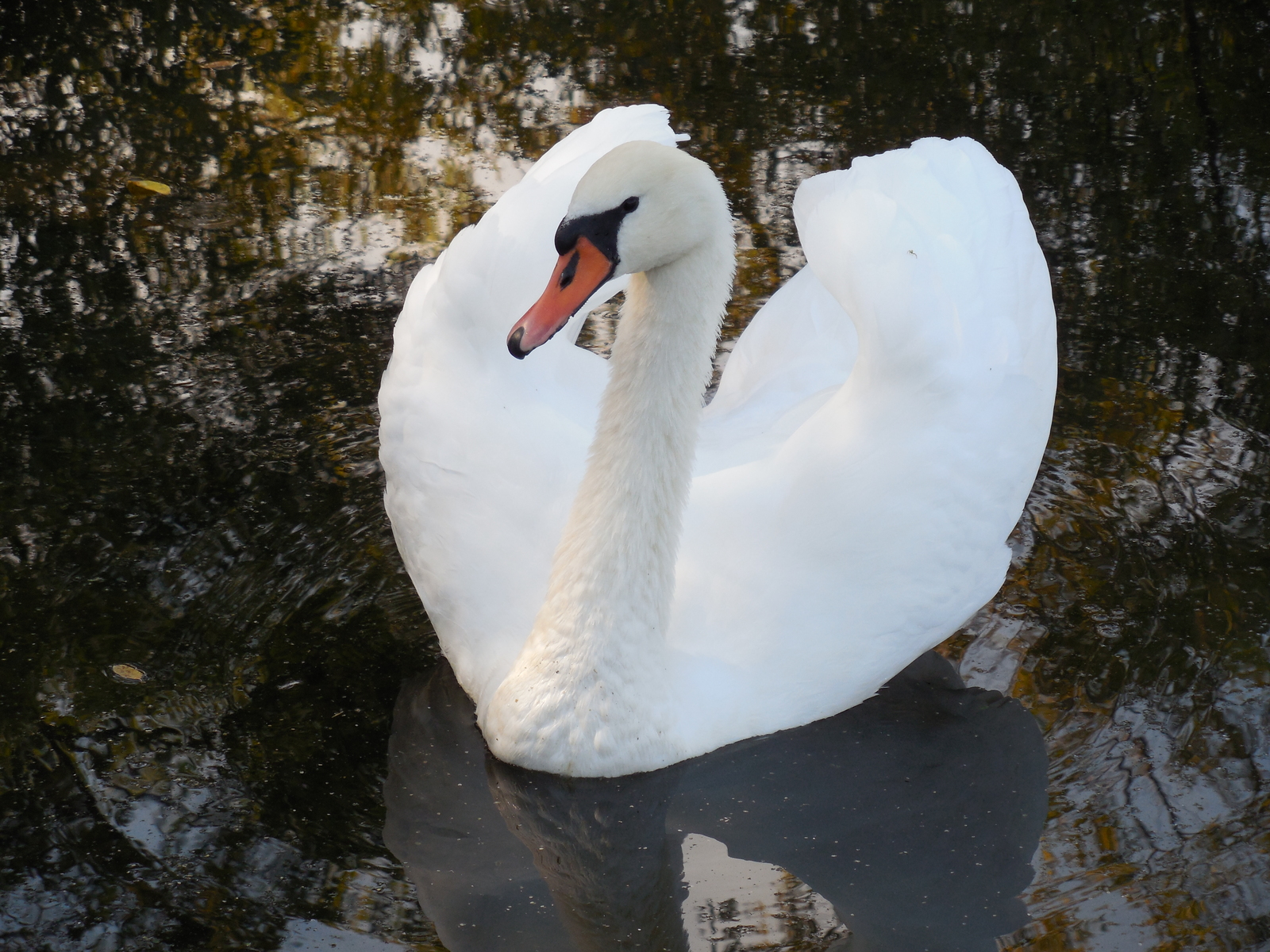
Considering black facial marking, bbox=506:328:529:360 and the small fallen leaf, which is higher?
black facial marking, bbox=506:328:529:360

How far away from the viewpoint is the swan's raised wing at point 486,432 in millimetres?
4129

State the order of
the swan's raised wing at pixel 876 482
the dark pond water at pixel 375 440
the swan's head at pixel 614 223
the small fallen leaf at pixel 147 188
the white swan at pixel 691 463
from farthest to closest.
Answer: the small fallen leaf at pixel 147 188 → the swan's raised wing at pixel 876 482 → the white swan at pixel 691 463 → the dark pond water at pixel 375 440 → the swan's head at pixel 614 223

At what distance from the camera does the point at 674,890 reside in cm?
362

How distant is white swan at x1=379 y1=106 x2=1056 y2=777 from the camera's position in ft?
12.5

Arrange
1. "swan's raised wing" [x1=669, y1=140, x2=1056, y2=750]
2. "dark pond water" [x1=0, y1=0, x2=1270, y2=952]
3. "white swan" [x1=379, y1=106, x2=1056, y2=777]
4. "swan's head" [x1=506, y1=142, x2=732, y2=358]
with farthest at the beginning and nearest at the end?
"swan's raised wing" [x1=669, y1=140, x2=1056, y2=750]
"white swan" [x1=379, y1=106, x2=1056, y2=777]
"dark pond water" [x1=0, y1=0, x2=1270, y2=952]
"swan's head" [x1=506, y1=142, x2=732, y2=358]

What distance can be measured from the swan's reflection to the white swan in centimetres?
12

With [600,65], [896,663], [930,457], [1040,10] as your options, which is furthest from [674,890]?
[1040,10]

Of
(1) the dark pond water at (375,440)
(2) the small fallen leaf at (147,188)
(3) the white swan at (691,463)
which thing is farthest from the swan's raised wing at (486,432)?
(2) the small fallen leaf at (147,188)

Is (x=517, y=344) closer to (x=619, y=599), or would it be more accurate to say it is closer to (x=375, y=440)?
(x=619, y=599)

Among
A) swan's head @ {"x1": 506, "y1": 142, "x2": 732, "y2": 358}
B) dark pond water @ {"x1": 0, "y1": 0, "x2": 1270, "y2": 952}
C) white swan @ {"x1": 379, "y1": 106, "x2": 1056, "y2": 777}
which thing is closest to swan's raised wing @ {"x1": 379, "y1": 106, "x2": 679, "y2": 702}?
white swan @ {"x1": 379, "y1": 106, "x2": 1056, "y2": 777}

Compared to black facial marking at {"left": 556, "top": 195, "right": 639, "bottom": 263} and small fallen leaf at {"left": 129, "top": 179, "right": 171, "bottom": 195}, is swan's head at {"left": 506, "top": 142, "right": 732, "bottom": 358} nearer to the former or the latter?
black facial marking at {"left": 556, "top": 195, "right": 639, "bottom": 263}

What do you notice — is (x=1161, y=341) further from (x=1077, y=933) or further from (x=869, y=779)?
(x=1077, y=933)

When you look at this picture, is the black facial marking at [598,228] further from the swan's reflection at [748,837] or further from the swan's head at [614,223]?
the swan's reflection at [748,837]

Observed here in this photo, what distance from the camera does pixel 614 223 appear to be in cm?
347
